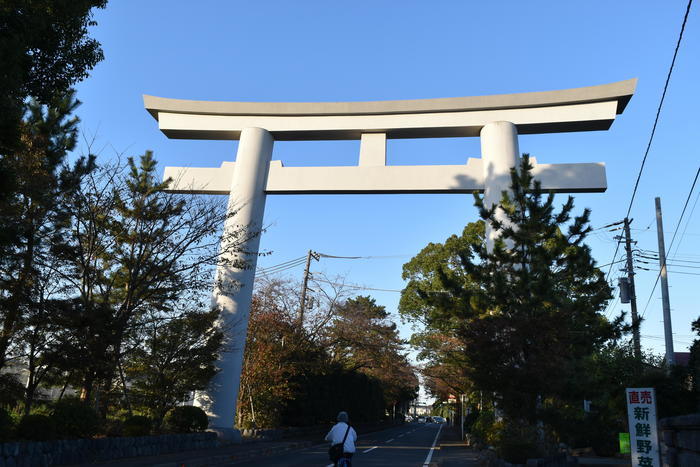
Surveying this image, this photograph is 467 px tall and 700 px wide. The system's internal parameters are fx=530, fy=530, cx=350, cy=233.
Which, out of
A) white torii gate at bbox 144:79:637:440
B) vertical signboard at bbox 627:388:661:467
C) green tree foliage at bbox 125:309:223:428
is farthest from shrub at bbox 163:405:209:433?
vertical signboard at bbox 627:388:661:467

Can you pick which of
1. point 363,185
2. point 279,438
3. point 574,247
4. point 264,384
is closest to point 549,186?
point 574,247

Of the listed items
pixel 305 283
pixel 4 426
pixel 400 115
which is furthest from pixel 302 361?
pixel 4 426

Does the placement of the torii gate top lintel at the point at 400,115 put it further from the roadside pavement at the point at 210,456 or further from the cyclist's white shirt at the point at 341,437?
the cyclist's white shirt at the point at 341,437

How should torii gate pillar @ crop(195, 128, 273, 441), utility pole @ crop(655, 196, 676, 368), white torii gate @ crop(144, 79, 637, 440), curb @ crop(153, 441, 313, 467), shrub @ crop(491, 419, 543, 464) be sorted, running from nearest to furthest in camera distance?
shrub @ crop(491, 419, 543, 464) < curb @ crop(153, 441, 313, 467) < torii gate pillar @ crop(195, 128, 273, 441) < white torii gate @ crop(144, 79, 637, 440) < utility pole @ crop(655, 196, 676, 368)

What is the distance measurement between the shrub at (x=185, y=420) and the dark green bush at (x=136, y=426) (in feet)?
5.63

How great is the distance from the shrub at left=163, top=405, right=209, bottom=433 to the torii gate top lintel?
10.0 m

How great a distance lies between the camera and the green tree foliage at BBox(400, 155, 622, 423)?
42.0 ft

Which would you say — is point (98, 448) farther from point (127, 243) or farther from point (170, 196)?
point (170, 196)

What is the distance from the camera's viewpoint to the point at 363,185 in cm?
1825

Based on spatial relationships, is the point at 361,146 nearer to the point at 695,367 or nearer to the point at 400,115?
the point at 400,115

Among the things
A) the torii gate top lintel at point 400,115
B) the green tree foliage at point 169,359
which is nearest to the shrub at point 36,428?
the green tree foliage at point 169,359

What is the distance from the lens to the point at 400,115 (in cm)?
1886

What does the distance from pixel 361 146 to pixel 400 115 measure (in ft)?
5.84

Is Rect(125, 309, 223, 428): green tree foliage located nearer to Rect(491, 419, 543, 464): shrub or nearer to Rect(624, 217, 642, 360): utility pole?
Rect(491, 419, 543, 464): shrub
